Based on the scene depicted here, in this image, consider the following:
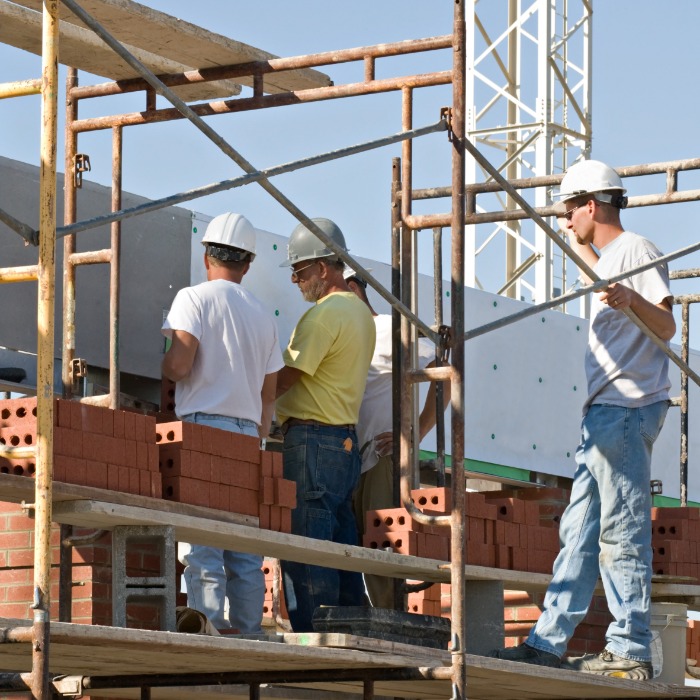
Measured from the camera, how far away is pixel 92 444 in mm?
5883

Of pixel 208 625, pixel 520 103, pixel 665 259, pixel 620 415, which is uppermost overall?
pixel 520 103

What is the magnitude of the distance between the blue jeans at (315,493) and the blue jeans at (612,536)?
968 mm

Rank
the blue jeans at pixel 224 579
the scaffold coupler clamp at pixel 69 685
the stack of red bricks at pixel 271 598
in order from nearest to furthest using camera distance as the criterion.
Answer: the scaffold coupler clamp at pixel 69 685 → the blue jeans at pixel 224 579 → the stack of red bricks at pixel 271 598

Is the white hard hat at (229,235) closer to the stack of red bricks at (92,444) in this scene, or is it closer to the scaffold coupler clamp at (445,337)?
the scaffold coupler clamp at (445,337)

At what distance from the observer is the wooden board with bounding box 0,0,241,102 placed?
7184 mm

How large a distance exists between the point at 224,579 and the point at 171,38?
2389mm

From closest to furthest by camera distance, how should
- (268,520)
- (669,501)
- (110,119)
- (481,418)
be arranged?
(268,520) < (110,119) < (481,418) < (669,501)

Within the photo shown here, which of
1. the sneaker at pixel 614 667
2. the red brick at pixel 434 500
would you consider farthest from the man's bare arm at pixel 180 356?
the sneaker at pixel 614 667

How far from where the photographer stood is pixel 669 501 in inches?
459

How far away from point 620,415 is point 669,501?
4875 millimetres

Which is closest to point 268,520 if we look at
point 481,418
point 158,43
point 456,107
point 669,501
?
point 456,107

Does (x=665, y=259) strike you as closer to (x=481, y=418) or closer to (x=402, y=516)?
(x=402, y=516)

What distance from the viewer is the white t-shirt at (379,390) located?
26.1ft

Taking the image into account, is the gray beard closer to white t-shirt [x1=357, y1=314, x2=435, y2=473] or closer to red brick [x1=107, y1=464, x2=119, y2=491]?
white t-shirt [x1=357, y1=314, x2=435, y2=473]
